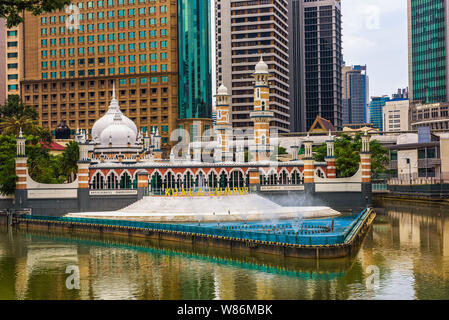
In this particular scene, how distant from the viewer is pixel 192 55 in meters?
157

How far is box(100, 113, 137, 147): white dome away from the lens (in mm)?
91375

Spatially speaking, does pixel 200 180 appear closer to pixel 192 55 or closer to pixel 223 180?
pixel 223 180

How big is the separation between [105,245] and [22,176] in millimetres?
22759

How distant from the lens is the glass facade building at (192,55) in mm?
157000

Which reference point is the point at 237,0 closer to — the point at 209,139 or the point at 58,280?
the point at 209,139

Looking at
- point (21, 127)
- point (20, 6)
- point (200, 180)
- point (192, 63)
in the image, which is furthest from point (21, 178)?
point (192, 63)

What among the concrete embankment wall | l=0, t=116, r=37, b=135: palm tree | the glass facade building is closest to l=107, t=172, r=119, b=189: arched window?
the concrete embankment wall

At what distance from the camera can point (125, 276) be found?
139 feet

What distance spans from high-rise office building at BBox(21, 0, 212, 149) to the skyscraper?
255 millimetres

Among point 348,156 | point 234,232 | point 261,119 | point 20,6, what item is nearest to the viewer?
point 20,6

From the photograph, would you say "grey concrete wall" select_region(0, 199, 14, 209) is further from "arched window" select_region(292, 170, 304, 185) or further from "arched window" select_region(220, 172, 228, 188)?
"arched window" select_region(292, 170, 304, 185)

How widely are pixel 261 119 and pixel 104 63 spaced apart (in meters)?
85.9

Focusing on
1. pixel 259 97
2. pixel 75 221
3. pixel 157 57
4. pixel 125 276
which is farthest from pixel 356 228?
pixel 157 57

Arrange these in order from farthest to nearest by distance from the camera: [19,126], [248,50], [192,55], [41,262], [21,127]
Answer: [248,50] → [192,55] → [19,126] → [21,127] → [41,262]
